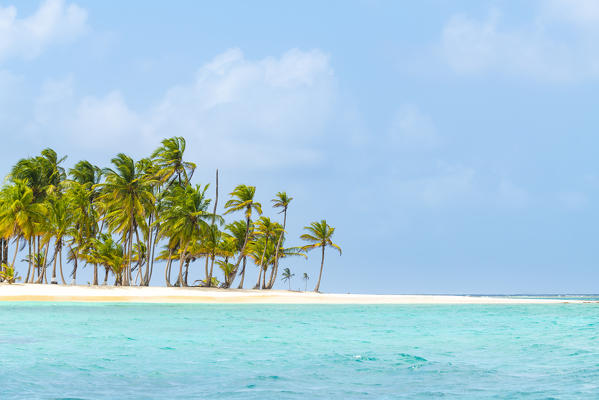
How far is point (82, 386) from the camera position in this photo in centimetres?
718

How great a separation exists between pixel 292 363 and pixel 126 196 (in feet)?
122

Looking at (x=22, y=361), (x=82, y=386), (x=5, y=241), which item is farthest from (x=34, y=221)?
(x=82, y=386)

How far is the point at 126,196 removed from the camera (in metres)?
43.7

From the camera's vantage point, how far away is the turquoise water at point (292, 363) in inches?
275

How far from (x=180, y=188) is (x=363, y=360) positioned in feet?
128

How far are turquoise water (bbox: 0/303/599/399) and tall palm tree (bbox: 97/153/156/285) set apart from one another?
28.7 m

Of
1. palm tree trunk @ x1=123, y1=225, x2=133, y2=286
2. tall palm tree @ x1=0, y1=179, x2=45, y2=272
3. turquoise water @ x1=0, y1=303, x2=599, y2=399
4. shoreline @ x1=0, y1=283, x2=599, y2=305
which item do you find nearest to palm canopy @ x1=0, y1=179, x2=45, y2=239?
tall palm tree @ x1=0, y1=179, x2=45, y2=272

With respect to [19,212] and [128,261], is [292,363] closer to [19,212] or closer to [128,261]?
[19,212]

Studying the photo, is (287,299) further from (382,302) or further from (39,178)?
(39,178)

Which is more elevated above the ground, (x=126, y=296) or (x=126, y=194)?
(x=126, y=194)

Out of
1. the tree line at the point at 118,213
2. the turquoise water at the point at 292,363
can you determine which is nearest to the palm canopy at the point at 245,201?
the tree line at the point at 118,213

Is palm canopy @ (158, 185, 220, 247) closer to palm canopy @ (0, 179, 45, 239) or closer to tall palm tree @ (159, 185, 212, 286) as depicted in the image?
tall palm tree @ (159, 185, 212, 286)

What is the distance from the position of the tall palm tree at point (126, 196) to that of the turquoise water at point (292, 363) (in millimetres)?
28656

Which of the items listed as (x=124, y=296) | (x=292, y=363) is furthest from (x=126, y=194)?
(x=292, y=363)
